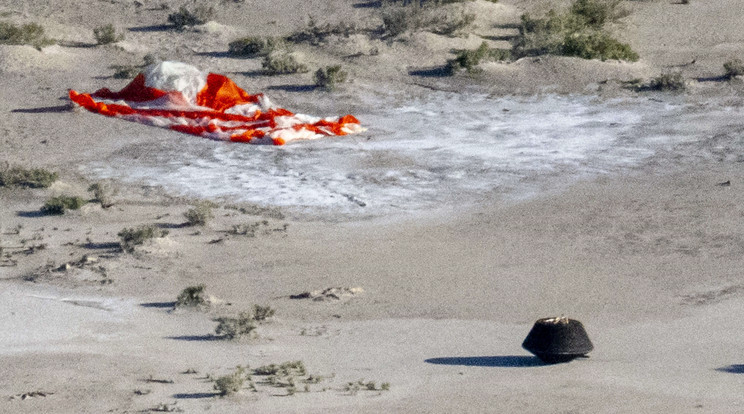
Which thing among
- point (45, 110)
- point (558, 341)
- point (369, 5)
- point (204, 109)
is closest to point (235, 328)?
point (558, 341)

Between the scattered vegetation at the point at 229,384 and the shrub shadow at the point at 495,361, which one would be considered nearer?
the scattered vegetation at the point at 229,384

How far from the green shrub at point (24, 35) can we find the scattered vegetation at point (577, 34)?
9.14 metres

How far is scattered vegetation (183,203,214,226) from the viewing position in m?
15.7

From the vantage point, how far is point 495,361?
11.1 metres

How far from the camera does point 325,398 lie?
10188 millimetres

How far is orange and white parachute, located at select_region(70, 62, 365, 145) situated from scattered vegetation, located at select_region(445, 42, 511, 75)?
3.92m

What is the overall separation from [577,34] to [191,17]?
7961mm

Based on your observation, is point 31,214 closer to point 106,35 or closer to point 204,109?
point 204,109

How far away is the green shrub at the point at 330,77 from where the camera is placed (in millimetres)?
22856

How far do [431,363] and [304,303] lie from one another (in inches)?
91.5

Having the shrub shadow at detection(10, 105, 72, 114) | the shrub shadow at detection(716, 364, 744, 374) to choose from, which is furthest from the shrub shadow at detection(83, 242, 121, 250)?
the shrub shadow at detection(716, 364, 744, 374)

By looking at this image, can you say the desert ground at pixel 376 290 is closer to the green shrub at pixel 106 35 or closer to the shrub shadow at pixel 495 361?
the shrub shadow at pixel 495 361

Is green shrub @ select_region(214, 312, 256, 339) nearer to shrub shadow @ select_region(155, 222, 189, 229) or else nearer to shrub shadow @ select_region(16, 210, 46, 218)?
shrub shadow @ select_region(155, 222, 189, 229)

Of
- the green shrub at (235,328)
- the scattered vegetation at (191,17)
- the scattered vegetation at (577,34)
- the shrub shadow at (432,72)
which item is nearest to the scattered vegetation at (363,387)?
the green shrub at (235,328)
